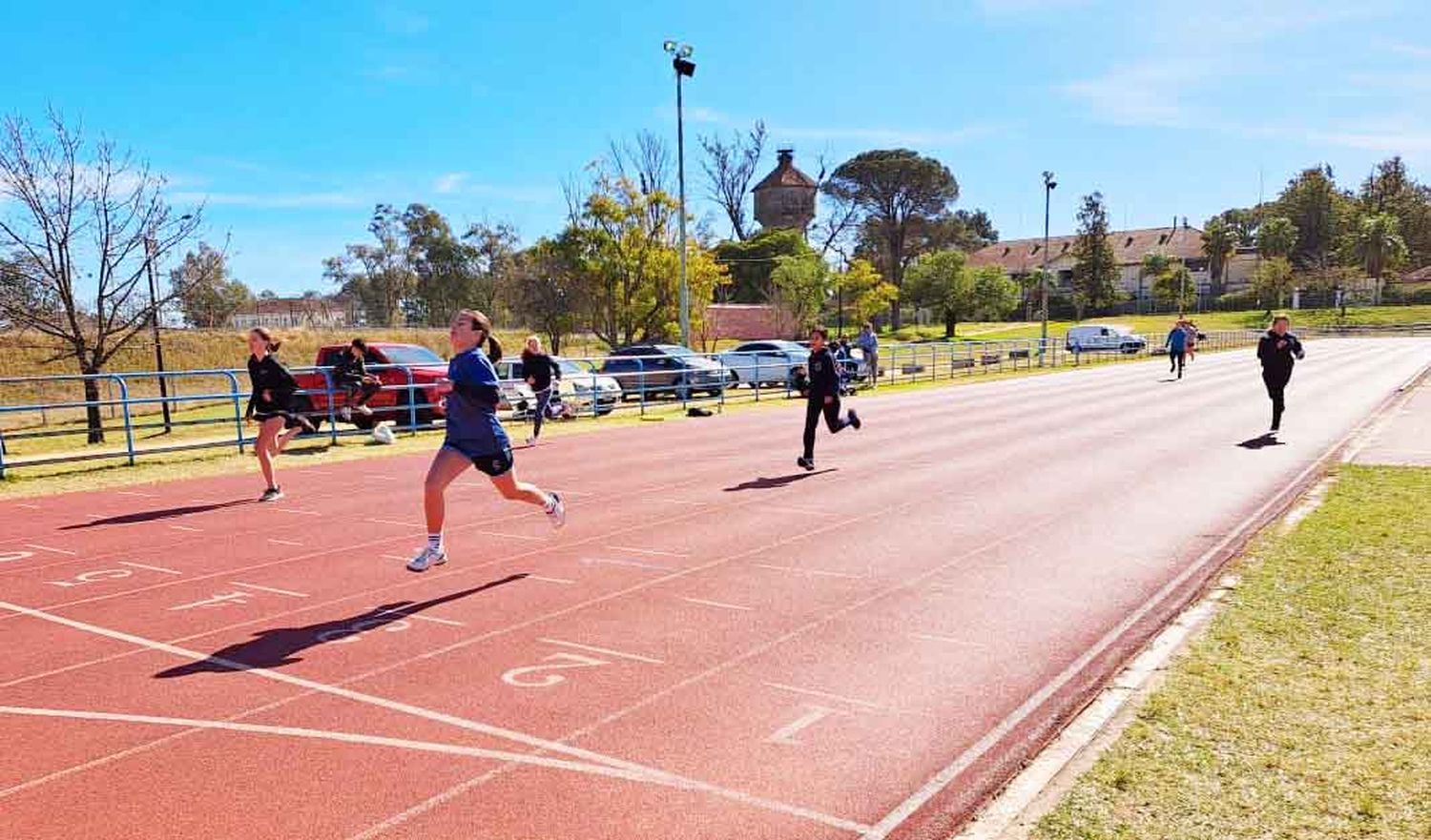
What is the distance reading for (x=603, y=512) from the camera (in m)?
10.1

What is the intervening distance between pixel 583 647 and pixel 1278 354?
558 inches

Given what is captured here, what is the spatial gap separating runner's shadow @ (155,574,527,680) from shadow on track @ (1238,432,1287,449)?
484 inches

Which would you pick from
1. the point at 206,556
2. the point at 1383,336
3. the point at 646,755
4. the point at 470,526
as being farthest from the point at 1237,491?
the point at 1383,336

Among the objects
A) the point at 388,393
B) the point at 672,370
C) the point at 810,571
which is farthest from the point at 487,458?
the point at 672,370

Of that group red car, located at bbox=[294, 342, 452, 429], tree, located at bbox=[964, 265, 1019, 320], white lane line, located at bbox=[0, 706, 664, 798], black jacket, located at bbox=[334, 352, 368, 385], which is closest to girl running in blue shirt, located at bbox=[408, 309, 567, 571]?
white lane line, located at bbox=[0, 706, 664, 798]

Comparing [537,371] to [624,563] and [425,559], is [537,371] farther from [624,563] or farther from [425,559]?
[425,559]

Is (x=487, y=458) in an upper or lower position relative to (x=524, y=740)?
upper

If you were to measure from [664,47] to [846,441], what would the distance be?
58.3 feet

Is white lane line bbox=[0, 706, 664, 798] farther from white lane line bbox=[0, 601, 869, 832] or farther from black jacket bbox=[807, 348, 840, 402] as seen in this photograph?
black jacket bbox=[807, 348, 840, 402]

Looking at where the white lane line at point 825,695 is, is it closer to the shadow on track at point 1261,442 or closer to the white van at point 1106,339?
the shadow on track at point 1261,442

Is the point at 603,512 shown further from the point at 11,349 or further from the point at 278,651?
the point at 11,349

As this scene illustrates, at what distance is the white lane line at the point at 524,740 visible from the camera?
3.70 meters

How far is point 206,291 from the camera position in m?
58.7

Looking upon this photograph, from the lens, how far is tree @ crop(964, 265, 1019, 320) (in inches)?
3460
